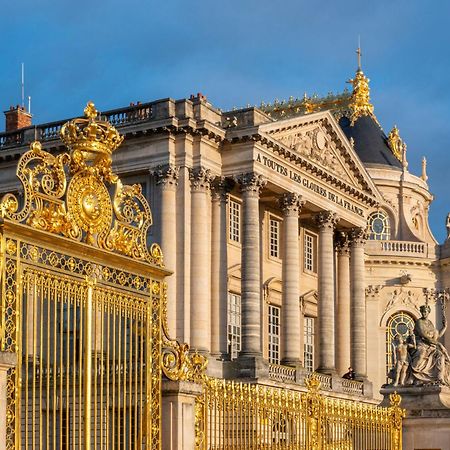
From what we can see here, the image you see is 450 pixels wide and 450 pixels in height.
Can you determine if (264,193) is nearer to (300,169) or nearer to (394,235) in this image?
(300,169)

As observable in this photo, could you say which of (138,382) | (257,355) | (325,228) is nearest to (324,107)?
(325,228)

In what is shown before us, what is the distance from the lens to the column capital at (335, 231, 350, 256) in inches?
1979

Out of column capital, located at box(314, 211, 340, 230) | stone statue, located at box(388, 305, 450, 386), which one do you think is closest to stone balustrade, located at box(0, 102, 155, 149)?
column capital, located at box(314, 211, 340, 230)

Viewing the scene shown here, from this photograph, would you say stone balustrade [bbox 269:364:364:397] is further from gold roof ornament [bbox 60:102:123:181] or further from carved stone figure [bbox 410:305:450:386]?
gold roof ornament [bbox 60:102:123:181]

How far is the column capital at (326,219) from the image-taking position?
4653 cm

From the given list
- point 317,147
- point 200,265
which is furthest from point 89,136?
point 317,147

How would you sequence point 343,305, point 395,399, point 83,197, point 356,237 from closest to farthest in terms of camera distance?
point 83,197
point 395,399
point 343,305
point 356,237

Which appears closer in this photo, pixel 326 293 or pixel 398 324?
pixel 326 293

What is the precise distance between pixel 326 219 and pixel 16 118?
13403 mm

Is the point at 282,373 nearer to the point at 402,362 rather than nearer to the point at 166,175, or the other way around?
the point at 166,175

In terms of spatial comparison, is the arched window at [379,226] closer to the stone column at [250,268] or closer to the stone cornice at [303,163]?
the stone cornice at [303,163]

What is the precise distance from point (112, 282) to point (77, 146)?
1.54 meters

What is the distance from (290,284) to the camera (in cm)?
4316

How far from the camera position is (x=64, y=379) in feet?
39.8
